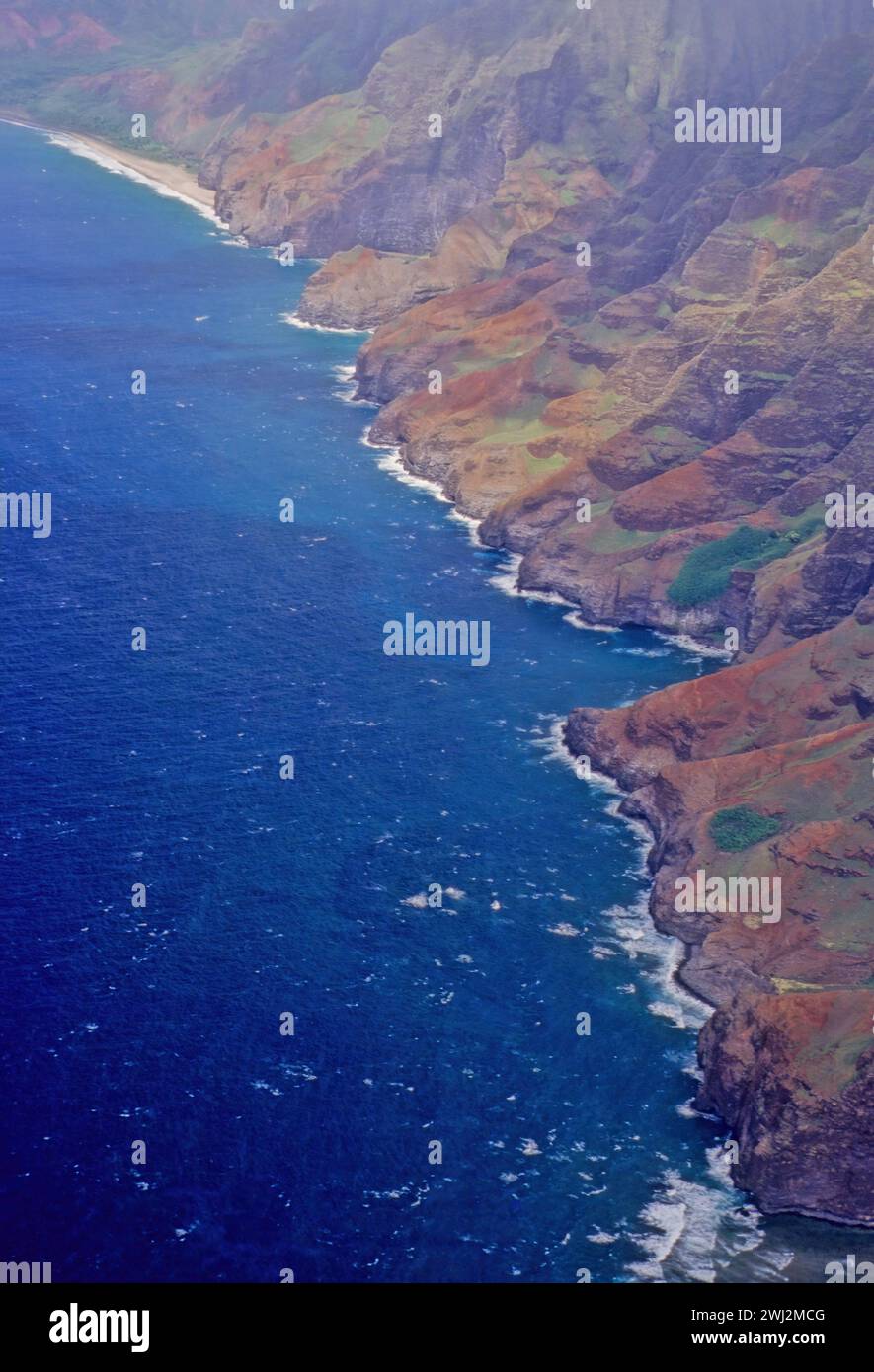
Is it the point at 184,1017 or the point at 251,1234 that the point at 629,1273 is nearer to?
the point at 251,1234

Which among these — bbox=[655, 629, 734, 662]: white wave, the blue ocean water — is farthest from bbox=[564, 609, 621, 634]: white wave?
bbox=[655, 629, 734, 662]: white wave

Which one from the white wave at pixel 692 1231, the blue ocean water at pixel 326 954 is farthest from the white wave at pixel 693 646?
the white wave at pixel 692 1231

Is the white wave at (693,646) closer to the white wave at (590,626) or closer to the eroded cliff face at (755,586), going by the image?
the eroded cliff face at (755,586)

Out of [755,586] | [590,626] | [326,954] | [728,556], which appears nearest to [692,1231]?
[326,954]

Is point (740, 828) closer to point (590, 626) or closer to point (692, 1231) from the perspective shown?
point (692, 1231)

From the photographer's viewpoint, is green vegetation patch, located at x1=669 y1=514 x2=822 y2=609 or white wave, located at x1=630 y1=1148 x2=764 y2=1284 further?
green vegetation patch, located at x1=669 y1=514 x2=822 y2=609

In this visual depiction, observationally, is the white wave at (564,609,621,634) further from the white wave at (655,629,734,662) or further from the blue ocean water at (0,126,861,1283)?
the white wave at (655,629,734,662)
